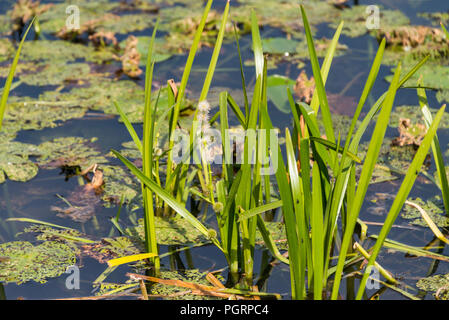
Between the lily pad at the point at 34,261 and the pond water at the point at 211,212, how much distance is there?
0.09ft

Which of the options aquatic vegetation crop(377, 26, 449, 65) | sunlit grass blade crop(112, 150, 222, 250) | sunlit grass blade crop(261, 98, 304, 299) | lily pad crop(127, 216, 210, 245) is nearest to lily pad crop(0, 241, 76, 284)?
lily pad crop(127, 216, 210, 245)

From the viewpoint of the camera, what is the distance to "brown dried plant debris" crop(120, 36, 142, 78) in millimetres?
3373

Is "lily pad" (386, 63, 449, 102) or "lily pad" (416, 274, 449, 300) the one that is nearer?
"lily pad" (416, 274, 449, 300)

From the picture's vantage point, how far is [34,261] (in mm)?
1882

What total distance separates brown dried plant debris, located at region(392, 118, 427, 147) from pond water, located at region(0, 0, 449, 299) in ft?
0.41

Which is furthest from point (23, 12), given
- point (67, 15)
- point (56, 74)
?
point (56, 74)

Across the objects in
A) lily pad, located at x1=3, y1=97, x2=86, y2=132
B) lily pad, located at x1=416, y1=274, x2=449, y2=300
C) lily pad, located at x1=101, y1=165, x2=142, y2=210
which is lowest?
lily pad, located at x1=416, y1=274, x2=449, y2=300

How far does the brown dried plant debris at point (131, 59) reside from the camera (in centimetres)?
337

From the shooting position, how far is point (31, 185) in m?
2.38

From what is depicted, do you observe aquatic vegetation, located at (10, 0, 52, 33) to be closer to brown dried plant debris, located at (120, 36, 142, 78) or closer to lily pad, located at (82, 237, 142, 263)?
brown dried plant debris, located at (120, 36, 142, 78)

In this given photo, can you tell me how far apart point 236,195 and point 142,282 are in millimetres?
418

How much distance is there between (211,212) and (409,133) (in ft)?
3.54
